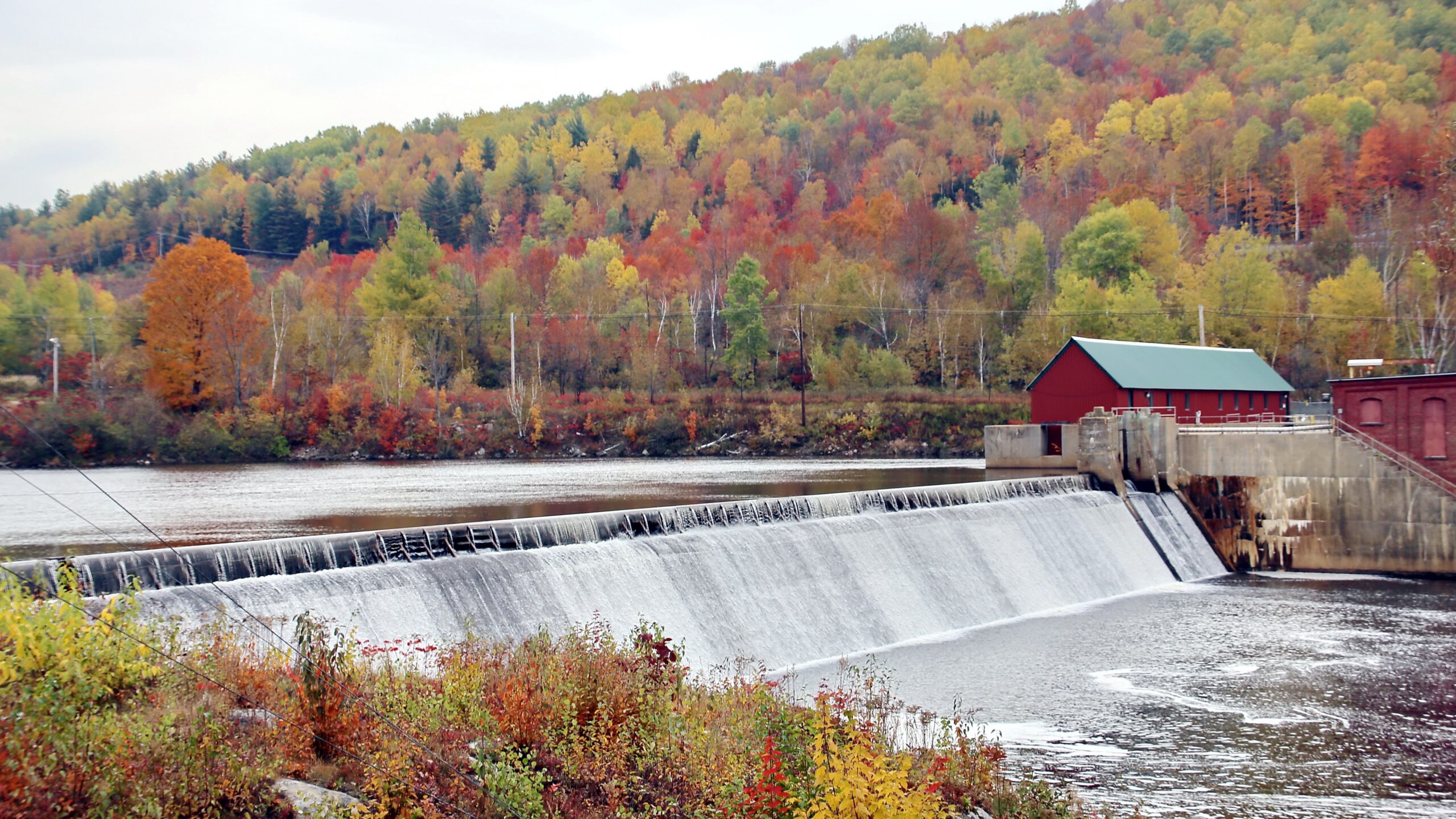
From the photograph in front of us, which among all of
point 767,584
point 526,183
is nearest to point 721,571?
point 767,584

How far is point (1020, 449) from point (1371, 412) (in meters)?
12.4

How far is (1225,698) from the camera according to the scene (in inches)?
759

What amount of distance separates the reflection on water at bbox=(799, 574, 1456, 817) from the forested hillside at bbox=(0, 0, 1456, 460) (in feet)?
128

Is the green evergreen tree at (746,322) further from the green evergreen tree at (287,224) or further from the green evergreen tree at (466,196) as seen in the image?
the green evergreen tree at (287,224)

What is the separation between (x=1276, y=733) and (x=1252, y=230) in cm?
11476

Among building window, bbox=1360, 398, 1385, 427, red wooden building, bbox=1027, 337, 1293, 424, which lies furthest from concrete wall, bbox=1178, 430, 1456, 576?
red wooden building, bbox=1027, 337, 1293, 424

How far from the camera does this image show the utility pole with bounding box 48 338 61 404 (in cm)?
6738

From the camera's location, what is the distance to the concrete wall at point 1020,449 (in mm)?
42406

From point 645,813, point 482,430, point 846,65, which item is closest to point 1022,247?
point 482,430

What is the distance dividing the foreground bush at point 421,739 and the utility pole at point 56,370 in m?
62.2

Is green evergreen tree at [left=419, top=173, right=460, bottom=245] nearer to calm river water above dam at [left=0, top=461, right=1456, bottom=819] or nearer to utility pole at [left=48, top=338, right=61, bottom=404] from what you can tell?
utility pole at [left=48, top=338, right=61, bottom=404]

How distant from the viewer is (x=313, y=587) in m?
16.7

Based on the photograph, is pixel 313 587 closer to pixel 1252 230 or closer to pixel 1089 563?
pixel 1089 563

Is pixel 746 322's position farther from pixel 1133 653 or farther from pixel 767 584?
pixel 1133 653
